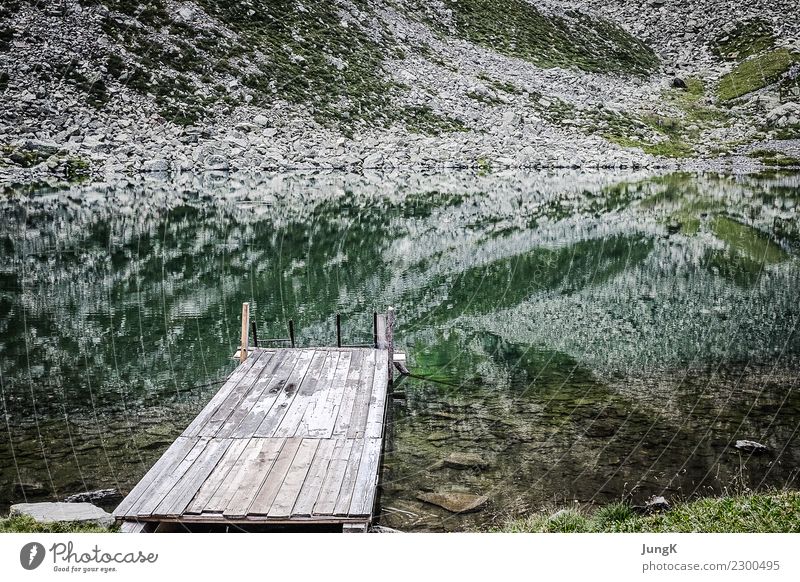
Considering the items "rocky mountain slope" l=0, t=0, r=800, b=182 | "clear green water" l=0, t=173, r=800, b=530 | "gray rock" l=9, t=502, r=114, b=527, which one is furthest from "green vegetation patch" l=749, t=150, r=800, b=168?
"gray rock" l=9, t=502, r=114, b=527

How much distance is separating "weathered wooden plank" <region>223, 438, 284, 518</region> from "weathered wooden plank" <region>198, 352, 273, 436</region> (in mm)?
918

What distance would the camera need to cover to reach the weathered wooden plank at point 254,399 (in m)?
9.67

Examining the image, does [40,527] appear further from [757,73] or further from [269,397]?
[757,73]

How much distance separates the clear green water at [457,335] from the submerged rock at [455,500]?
0.12m

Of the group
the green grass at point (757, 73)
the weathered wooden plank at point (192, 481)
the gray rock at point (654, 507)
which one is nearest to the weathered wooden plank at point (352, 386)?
the weathered wooden plank at point (192, 481)

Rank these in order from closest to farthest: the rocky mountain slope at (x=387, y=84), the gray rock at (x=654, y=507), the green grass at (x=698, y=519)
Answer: the green grass at (x=698, y=519)
the gray rock at (x=654, y=507)
the rocky mountain slope at (x=387, y=84)

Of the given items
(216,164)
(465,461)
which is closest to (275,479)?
(465,461)

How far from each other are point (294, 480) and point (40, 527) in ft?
9.29

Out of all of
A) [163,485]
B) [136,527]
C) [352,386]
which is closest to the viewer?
[136,527]

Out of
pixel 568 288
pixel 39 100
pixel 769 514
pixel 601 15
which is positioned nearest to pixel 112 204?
pixel 39 100

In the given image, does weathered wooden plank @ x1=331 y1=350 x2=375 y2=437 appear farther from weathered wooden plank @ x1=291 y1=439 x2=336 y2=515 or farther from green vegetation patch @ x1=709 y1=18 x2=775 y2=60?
green vegetation patch @ x1=709 y1=18 x2=775 y2=60

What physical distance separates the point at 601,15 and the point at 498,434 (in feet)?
397

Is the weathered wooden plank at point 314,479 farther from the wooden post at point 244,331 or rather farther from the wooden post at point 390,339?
the wooden post at point 244,331

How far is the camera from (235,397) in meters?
11.0
